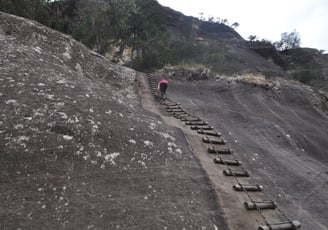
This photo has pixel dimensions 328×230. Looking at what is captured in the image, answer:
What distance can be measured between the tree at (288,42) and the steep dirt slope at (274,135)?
38025mm

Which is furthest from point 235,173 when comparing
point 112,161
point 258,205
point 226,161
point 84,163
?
point 84,163

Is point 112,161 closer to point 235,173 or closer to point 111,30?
point 235,173

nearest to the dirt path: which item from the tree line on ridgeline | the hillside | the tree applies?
the hillside

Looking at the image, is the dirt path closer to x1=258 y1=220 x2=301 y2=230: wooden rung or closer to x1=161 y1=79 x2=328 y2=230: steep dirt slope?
x1=161 y1=79 x2=328 y2=230: steep dirt slope

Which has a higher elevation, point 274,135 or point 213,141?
point 274,135

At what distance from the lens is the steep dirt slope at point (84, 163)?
10.0 feet

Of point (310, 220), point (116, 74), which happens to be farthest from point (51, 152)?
point (116, 74)

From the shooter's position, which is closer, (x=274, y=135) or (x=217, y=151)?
(x=217, y=151)

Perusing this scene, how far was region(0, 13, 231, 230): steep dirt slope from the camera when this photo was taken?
306cm

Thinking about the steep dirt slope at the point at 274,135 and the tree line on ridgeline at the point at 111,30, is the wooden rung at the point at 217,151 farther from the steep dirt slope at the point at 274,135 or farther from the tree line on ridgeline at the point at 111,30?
the tree line on ridgeline at the point at 111,30

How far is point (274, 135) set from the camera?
7.84 metres

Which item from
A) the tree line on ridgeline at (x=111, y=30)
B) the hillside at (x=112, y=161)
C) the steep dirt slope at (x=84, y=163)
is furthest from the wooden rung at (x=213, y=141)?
the tree line on ridgeline at (x=111, y=30)

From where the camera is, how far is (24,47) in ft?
20.4

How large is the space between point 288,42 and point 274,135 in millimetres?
45870
